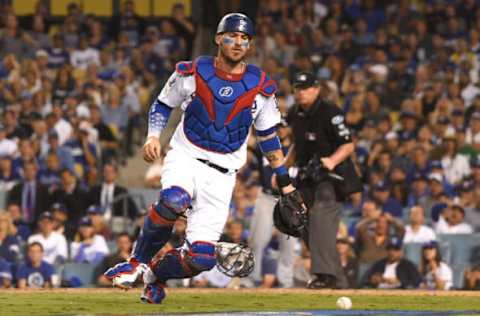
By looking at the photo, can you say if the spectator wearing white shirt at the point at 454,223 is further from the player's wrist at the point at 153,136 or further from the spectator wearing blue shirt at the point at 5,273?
the player's wrist at the point at 153,136

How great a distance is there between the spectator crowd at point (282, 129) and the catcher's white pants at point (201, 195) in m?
3.74

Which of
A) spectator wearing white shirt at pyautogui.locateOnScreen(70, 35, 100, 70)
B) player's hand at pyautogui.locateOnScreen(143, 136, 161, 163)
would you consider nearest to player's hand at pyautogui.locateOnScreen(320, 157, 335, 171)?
player's hand at pyautogui.locateOnScreen(143, 136, 161, 163)

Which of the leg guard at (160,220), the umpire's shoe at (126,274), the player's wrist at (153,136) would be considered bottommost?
the umpire's shoe at (126,274)

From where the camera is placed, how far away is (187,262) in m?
9.23

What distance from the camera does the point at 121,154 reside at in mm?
19062

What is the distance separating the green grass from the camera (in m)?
9.35

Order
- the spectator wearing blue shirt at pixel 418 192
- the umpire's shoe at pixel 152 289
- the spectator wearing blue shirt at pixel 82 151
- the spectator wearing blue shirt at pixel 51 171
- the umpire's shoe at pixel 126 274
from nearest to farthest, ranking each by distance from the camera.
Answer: the umpire's shoe at pixel 126 274 < the umpire's shoe at pixel 152 289 < the spectator wearing blue shirt at pixel 418 192 < the spectator wearing blue shirt at pixel 51 171 < the spectator wearing blue shirt at pixel 82 151

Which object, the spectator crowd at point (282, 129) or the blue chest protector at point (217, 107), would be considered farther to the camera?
the spectator crowd at point (282, 129)

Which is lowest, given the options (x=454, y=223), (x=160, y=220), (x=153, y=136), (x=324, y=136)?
(x=160, y=220)

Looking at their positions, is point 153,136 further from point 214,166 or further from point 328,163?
point 328,163

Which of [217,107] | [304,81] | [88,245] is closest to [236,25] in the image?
[217,107]

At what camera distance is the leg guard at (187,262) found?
9.19 m

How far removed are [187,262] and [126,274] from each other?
0.43 m

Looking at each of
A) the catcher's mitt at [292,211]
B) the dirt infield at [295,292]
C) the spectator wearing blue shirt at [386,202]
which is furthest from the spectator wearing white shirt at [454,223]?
the catcher's mitt at [292,211]
